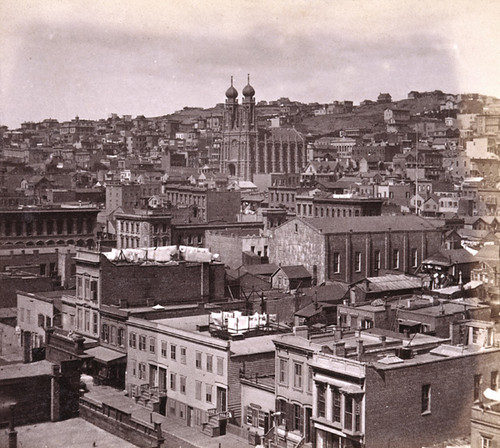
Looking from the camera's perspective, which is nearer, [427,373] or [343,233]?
[427,373]

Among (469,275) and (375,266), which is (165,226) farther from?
(469,275)

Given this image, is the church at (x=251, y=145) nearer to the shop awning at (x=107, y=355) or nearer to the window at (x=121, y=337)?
the window at (x=121, y=337)

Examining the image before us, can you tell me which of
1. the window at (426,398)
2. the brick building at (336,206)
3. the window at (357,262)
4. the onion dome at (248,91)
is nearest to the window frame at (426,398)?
the window at (426,398)

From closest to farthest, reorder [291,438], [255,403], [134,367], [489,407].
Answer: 1. [489,407]
2. [291,438]
3. [255,403]
4. [134,367]

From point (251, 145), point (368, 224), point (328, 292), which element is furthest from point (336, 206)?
point (251, 145)

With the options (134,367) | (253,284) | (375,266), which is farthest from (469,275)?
(134,367)

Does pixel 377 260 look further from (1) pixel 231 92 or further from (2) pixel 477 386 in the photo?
(1) pixel 231 92

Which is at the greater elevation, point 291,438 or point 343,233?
point 343,233
